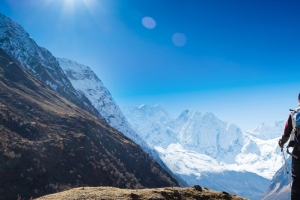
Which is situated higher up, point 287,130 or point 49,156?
point 287,130

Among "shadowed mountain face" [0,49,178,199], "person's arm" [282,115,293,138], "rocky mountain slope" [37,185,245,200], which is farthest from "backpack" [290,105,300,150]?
"shadowed mountain face" [0,49,178,199]

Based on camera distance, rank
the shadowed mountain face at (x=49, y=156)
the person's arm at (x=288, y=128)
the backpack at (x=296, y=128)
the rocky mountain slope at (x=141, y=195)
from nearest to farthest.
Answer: the backpack at (x=296, y=128)
the person's arm at (x=288, y=128)
the rocky mountain slope at (x=141, y=195)
the shadowed mountain face at (x=49, y=156)

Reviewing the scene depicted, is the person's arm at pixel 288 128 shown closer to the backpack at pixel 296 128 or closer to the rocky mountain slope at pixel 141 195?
the backpack at pixel 296 128

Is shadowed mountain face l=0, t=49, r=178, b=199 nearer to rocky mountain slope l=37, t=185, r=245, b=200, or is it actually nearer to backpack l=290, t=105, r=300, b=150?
rocky mountain slope l=37, t=185, r=245, b=200

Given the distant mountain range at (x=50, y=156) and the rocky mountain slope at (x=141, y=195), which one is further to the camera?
the distant mountain range at (x=50, y=156)

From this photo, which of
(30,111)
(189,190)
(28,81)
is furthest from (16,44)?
(189,190)

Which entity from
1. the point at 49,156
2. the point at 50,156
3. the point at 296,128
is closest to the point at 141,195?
the point at 296,128

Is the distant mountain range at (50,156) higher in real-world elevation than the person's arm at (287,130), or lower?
lower

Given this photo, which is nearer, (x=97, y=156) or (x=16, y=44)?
(x=97, y=156)

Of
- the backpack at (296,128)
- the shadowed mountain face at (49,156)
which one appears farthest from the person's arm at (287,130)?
the shadowed mountain face at (49,156)

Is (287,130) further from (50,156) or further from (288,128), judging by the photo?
(50,156)

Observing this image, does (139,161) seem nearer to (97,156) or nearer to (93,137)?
(93,137)

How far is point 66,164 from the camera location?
48656mm

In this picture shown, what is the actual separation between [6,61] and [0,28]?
93.2 metres
